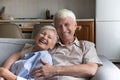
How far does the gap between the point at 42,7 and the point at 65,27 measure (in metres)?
3.69

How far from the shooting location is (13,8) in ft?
19.0

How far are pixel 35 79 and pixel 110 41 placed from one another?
11.0ft

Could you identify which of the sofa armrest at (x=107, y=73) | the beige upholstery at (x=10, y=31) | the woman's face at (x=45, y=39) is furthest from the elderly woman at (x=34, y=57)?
the beige upholstery at (x=10, y=31)

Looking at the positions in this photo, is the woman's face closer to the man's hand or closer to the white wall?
the man's hand

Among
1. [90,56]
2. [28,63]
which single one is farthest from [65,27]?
[28,63]

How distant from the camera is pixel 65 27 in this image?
2.13 m

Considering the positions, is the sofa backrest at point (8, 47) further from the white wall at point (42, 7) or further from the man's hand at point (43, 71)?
the white wall at point (42, 7)

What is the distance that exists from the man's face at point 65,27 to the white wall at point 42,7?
3599 millimetres

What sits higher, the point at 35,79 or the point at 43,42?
the point at 43,42

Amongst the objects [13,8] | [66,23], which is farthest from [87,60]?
[13,8]

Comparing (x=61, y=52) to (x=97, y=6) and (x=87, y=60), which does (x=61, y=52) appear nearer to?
(x=87, y=60)

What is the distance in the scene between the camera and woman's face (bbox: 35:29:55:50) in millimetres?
2043

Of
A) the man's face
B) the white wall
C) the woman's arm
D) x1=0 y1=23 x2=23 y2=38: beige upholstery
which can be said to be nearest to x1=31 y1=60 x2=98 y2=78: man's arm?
the woman's arm

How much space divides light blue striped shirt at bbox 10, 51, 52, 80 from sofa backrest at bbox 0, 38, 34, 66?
0.30 meters
